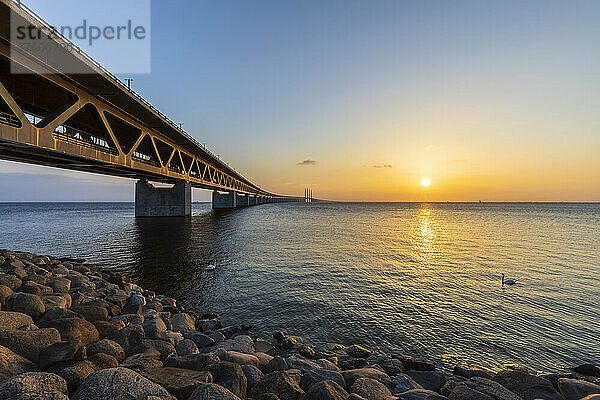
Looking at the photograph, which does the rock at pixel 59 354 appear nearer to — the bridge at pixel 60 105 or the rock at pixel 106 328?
the rock at pixel 106 328

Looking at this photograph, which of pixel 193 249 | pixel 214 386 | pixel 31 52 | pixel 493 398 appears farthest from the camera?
pixel 193 249

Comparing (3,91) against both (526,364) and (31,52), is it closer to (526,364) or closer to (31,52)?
(31,52)

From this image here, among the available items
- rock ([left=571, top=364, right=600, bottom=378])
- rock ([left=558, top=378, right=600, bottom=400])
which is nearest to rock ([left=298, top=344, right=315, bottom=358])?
rock ([left=558, top=378, right=600, bottom=400])

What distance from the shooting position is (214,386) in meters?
3.70

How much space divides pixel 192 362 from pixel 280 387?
182 cm

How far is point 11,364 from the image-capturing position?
3.89 meters

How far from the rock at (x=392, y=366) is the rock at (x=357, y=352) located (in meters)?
0.60

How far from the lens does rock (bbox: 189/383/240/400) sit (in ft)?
11.6

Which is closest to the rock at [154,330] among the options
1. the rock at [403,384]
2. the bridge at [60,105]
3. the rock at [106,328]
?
the rock at [106,328]

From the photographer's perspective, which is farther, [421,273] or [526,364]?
[421,273]

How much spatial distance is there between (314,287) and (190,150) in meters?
39.9

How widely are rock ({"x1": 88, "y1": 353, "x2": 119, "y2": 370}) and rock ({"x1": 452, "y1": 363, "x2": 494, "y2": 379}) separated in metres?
7.63

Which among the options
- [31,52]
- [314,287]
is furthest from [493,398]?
[31,52]

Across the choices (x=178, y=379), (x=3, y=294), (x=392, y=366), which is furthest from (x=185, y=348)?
(x=3, y=294)
